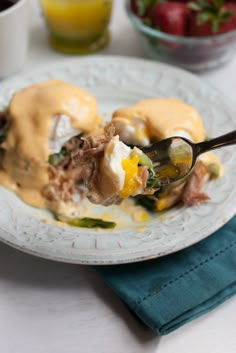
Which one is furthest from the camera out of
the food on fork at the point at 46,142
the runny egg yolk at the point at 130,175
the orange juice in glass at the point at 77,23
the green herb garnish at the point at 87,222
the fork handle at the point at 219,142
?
the orange juice in glass at the point at 77,23

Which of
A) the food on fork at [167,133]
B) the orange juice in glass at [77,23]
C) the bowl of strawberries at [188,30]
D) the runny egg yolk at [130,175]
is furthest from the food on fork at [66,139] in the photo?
the orange juice in glass at [77,23]

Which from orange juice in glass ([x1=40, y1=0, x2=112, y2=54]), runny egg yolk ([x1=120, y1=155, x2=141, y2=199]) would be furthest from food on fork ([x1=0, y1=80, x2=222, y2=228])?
orange juice in glass ([x1=40, y1=0, x2=112, y2=54])

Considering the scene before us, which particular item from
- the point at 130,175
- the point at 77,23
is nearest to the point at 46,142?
the point at 130,175

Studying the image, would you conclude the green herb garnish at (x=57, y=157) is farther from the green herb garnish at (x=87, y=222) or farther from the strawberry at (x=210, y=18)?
the strawberry at (x=210, y=18)

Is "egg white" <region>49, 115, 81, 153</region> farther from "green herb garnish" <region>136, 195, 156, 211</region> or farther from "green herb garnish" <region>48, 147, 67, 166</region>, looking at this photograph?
"green herb garnish" <region>136, 195, 156, 211</region>

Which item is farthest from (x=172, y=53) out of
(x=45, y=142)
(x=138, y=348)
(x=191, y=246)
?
(x=138, y=348)

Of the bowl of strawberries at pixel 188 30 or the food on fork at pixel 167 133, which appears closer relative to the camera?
the food on fork at pixel 167 133
